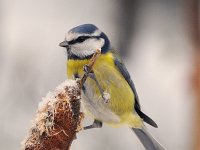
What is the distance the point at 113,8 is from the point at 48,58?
742mm

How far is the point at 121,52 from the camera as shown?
2.47 meters

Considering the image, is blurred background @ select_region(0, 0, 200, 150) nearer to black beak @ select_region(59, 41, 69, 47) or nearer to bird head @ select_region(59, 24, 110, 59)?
bird head @ select_region(59, 24, 110, 59)

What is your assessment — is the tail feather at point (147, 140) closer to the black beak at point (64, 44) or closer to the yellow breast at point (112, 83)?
the yellow breast at point (112, 83)

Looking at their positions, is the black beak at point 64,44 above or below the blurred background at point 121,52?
above

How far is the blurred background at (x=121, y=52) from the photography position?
2025mm

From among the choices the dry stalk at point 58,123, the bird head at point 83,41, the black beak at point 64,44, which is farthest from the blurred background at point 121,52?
the dry stalk at point 58,123

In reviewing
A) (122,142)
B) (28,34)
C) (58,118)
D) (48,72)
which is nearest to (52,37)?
(28,34)

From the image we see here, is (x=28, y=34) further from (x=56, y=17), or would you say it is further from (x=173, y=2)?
(x=173, y=2)

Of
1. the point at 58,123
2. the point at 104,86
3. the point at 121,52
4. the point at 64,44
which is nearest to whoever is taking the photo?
the point at 58,123

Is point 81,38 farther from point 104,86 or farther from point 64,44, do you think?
point 104,86

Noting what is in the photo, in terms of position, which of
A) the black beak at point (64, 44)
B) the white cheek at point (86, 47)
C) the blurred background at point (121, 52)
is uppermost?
the black beak at point (64, 44)

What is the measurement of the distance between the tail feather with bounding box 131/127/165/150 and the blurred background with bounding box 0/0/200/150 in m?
0.31

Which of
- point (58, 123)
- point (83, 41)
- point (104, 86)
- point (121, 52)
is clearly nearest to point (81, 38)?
point (83, 41)

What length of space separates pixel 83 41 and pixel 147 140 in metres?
0.23
